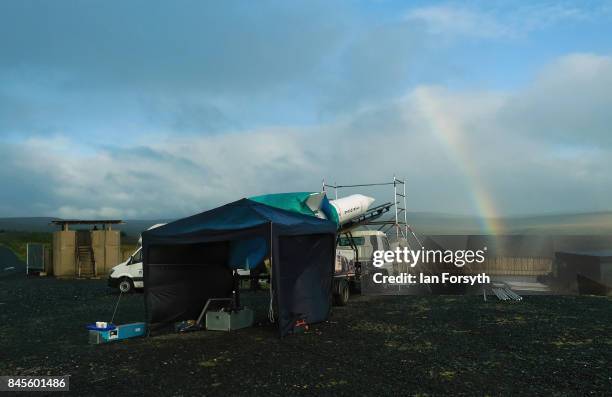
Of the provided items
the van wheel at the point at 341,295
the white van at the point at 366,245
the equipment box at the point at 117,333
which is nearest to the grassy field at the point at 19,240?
the white van at the point at 366,245

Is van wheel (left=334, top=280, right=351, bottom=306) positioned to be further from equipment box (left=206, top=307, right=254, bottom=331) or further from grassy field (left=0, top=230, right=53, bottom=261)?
grassy field (left=0, top=230, right=53, bottom=261)

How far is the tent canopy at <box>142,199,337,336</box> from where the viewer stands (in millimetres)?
10805

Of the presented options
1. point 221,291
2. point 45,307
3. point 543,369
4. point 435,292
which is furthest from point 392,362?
point 45,307

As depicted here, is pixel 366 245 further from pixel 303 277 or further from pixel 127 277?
pixel 127 277

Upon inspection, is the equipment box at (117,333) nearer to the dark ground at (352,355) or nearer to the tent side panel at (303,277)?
the dark ground at (352,355)

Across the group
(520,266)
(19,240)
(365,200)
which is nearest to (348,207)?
(365,200)

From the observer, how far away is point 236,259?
13.6 m

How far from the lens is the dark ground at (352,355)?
711 cm

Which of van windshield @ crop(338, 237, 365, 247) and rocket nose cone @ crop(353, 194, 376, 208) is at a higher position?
rocket nose cone @ crop(353, 194, 376, 208)

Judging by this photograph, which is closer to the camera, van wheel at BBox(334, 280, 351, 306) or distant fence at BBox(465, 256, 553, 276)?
van wheel at BBox(334, 280, 351, 306)

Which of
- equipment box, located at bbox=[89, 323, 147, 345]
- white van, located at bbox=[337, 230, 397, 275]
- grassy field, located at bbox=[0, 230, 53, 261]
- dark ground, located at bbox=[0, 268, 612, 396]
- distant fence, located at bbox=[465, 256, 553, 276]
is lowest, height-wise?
dark ground, located at bbox=[0, 268, 612, 396]

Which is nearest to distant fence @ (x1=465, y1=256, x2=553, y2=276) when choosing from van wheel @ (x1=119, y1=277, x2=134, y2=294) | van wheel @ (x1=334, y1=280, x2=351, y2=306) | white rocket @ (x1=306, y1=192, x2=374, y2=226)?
white rocket @ (x1=306, y1=192, x2=374, y2=226)

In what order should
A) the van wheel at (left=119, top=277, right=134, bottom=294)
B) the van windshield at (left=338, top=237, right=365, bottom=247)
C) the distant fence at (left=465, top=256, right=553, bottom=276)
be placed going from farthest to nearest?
the van wheel at (left=119, top=277, right=134, bottom=294) < the van windshield at (left=338, top=237, right=365, bottom=247) < the distant fence at (left=465, top=256, right=553, bottom=276)

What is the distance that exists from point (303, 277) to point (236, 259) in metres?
2.31
